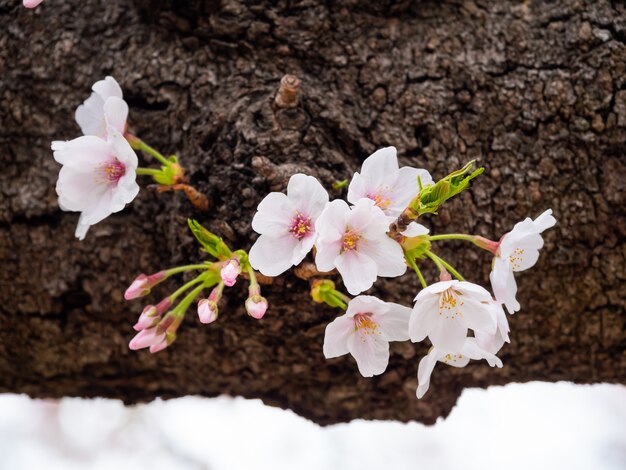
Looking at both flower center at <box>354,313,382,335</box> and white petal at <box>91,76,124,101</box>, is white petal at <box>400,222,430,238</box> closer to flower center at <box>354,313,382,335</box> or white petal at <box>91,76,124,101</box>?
flower center at <box>354,313,382,335</box>

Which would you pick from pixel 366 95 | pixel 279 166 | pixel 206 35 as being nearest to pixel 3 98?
pixel 206 35

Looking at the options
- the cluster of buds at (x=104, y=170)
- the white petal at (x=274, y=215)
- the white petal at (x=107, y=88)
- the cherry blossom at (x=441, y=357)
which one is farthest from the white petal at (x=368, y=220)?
the white petal at (x=107, y=88)

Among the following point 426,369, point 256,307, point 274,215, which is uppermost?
point 274,215

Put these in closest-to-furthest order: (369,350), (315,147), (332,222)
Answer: (332,222) → (369,350) → (315,147)

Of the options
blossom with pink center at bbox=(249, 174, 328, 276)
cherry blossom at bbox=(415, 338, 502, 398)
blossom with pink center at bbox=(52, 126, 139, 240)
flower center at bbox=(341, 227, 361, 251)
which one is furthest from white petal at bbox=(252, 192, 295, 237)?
cherry blossom at bbox=(415, 338, 502, 398)

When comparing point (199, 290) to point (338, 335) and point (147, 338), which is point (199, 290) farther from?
point (338, 335)

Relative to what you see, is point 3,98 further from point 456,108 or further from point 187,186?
point 456,108

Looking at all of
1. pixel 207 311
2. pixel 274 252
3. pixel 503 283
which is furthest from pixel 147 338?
pixel 503 283
